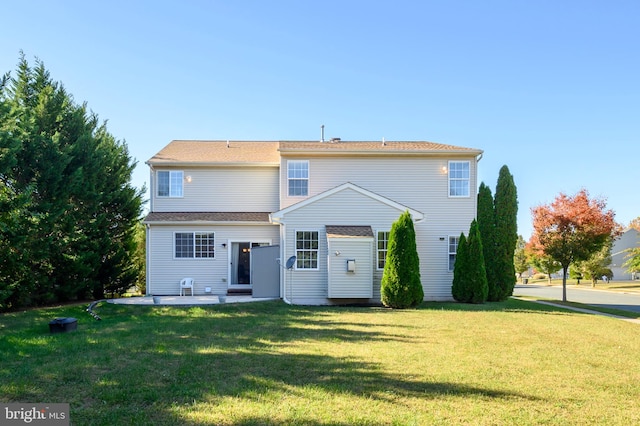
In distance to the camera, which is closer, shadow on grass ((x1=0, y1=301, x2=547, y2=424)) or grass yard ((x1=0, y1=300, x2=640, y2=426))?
grass yard ((x1=0, y1=300, x2=640, y2=426))

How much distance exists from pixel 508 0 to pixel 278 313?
12.3 meters

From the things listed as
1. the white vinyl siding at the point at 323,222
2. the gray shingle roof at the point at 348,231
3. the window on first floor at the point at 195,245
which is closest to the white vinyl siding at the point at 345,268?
the gray shingle roof at the point at 348,231

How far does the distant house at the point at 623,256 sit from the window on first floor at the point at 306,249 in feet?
175

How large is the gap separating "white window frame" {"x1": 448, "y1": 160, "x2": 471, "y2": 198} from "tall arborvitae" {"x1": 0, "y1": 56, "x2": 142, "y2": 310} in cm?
1445

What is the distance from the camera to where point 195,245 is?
1830cm

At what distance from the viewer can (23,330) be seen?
33.3 ft

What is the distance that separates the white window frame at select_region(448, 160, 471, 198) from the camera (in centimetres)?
1819

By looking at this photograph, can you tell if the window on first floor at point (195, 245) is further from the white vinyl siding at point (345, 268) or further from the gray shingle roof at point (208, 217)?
the white vinyl siding at point (345, 268)

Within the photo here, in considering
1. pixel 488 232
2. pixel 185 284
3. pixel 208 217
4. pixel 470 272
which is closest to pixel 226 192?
pixel 208 217

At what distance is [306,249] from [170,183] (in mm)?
7342

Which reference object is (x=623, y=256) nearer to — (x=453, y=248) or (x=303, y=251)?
(x=453, y=248)

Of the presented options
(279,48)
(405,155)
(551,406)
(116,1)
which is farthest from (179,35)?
(551,406)

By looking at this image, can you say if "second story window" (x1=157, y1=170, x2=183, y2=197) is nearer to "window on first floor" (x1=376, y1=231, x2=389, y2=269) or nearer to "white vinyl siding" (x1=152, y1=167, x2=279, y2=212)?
"white vinyl siding" (x1=152, y1=167, x2=279, y2=212)

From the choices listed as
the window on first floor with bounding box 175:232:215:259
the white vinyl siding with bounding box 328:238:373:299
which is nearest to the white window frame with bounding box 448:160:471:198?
the white vinyl siding with bounding box 328:238:373:299
